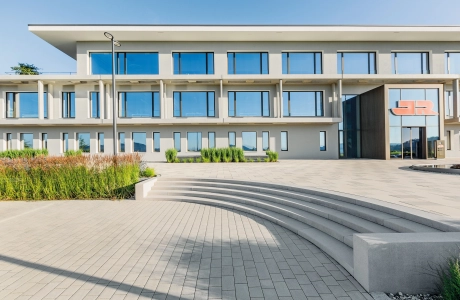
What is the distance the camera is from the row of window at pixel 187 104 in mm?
23547

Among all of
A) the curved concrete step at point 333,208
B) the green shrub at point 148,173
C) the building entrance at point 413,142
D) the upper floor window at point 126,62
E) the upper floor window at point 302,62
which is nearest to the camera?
the curved concrete step at point 333,208

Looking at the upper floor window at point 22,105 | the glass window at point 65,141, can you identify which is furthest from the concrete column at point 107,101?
the upper floor window at point 22,105

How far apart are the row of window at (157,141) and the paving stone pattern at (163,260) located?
1666cm

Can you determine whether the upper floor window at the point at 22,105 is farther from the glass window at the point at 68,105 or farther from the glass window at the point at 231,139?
the glass window at the point at 231,139

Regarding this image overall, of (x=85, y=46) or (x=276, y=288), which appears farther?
(x=85, y=46)

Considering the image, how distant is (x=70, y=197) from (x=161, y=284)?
8.57 meters

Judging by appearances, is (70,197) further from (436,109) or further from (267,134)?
(436,109)

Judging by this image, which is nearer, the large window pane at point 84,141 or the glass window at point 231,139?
the large window pane at point 84,141

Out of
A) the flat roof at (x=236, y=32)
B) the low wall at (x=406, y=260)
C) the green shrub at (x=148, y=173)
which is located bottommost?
the low wall at (x=406, y=260)

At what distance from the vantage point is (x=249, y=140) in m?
23.7

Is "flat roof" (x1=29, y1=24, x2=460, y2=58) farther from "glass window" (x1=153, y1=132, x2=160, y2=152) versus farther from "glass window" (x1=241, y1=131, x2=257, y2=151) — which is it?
"glass window" (x1=241, y1=131, x2=257, y2=151)

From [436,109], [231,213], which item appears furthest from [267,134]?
[231,213]

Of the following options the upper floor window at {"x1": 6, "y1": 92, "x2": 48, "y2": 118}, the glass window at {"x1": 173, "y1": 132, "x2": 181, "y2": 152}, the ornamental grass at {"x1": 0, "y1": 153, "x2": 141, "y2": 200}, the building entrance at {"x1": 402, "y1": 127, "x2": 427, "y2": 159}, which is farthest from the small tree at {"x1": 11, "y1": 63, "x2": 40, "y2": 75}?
the building entrance at {"x1": 402, "y1": 127, "x2": 427, "y2": 159}

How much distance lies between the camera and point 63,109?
77.4ft
